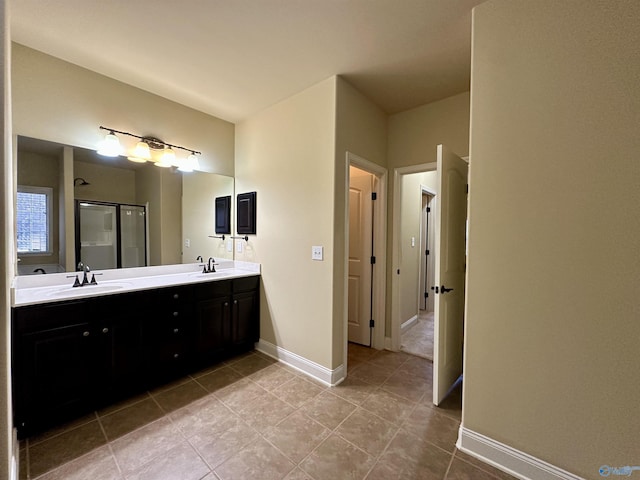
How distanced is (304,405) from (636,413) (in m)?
1.85

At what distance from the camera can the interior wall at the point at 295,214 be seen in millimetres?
2352

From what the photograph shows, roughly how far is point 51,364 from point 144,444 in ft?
2.67

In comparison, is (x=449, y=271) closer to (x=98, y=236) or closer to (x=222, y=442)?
(x=222, y=442)

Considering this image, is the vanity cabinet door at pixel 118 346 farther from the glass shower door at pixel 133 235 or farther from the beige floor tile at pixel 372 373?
the beige floor tile at pixel 372 373

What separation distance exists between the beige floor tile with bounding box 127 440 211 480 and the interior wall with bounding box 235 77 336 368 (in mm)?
1152

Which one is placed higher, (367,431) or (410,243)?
(410,243)

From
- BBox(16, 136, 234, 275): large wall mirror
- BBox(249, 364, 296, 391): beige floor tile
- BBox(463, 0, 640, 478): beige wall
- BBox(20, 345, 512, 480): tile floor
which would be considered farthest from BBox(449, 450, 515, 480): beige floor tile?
BBox(16, 136, 234, 275): large wall mirror

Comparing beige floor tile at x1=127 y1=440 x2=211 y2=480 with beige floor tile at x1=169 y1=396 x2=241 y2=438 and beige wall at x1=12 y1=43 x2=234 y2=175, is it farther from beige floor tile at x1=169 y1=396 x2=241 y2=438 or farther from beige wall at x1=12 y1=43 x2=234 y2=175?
beige wall at x1=12 y1=43 x2=234 y2=175

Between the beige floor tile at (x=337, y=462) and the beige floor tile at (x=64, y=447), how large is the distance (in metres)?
1.34

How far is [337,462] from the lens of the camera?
154 centimetres

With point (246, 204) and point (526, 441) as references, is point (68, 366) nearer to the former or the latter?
point (246, 204)

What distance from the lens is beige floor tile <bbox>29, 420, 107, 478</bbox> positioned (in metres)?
1.49

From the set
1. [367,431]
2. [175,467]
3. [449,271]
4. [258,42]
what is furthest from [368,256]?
[175,467]

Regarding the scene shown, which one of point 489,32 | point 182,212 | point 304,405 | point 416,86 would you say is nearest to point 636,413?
point 304,405
